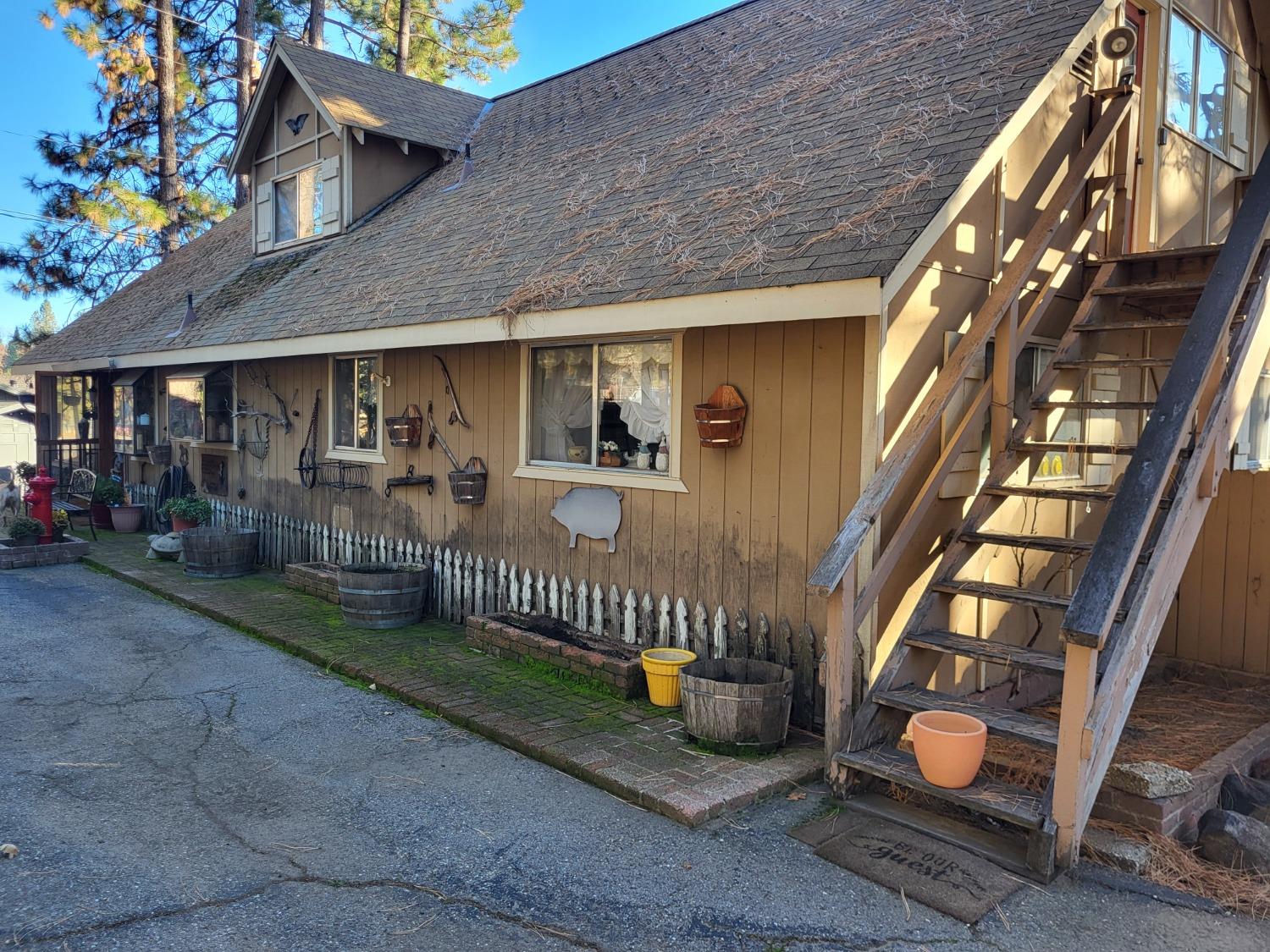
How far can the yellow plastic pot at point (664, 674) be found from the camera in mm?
5918

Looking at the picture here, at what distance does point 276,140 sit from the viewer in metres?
13.5

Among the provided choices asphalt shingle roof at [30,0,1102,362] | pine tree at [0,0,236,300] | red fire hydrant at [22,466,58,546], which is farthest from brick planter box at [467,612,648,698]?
pine tree at [0,0,236,300]

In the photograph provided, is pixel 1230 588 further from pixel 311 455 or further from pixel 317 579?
pixel 311 455

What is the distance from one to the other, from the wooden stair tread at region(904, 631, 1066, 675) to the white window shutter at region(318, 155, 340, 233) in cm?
997

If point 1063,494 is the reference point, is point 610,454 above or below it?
above

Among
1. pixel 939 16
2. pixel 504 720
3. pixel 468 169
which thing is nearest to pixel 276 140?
pixel 468 169

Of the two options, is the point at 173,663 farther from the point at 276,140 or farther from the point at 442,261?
the point at 276,140

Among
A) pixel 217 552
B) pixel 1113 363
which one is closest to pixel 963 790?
pixel 1113 363

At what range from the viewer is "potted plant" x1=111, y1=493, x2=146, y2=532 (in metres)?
13.9

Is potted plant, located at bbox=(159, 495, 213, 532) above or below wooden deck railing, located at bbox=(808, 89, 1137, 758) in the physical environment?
below

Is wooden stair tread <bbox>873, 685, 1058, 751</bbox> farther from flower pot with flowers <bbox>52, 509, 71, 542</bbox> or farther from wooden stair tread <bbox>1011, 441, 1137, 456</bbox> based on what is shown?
flower pot with flowers <bbox>52, 509, 71, 542</bbox>

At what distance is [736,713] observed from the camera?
16.8 feet

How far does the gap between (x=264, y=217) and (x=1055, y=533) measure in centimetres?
1182

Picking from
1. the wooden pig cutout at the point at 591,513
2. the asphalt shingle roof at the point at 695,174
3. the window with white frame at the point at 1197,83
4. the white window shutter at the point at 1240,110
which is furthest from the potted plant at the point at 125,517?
the white window shutter at the point at 1240,110
